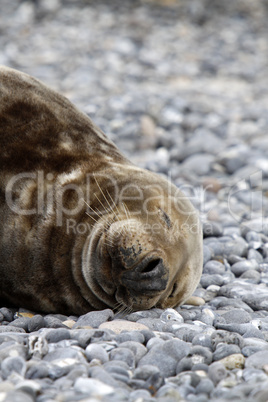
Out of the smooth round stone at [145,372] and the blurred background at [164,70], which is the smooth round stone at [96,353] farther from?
the blurred background at [164,70]

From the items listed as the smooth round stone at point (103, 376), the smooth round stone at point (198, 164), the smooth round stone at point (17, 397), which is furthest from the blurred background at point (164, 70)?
the smooth round stone at point (17, 397)

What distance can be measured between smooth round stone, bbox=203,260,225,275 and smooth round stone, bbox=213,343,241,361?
152 cm

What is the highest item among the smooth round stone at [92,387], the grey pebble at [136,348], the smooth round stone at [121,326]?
the smooth round stone at [92,387]

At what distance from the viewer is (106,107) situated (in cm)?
844

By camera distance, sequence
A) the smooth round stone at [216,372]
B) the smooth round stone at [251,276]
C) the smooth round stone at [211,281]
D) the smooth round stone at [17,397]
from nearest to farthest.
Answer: the smooth round stone at [17,397] → the smooth round stone at [216,372] → the smooth round stone at [211,281] → the smooth round stone at [251,276]

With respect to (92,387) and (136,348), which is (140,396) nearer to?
(92,387)

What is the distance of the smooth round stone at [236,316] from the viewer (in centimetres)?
338

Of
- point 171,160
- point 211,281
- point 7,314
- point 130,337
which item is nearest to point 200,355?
point 130,337

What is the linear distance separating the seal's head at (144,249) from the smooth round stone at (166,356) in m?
0.50

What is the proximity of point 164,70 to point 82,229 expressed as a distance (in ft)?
27.0

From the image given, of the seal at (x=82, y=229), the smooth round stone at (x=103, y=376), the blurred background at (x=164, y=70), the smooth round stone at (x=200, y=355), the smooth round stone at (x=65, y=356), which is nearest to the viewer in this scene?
the smooth round stone at (x=103, y=376)

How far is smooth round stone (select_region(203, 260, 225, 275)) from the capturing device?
4.28 metres

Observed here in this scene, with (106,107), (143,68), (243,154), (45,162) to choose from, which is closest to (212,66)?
(143,68)

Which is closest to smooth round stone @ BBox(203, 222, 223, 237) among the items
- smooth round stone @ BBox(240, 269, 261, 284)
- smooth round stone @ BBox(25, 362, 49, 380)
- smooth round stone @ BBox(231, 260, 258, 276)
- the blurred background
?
smooth round stone @ BBox(231, 260, 258, 276)
